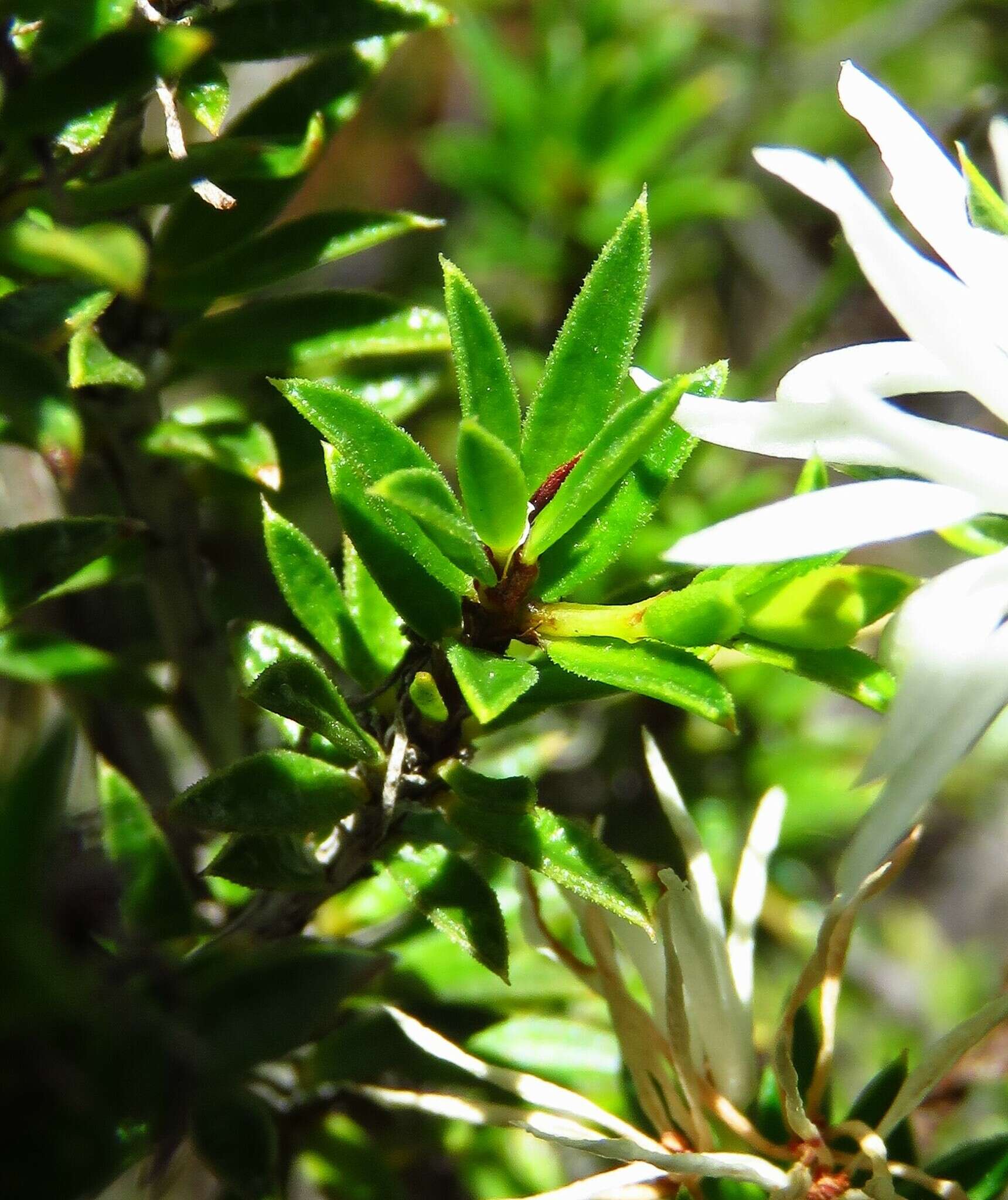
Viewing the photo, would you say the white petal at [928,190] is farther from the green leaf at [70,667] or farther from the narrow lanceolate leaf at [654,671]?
the green leaf at [70,667]

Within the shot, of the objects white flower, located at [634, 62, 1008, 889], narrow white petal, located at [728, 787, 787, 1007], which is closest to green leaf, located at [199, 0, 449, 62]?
white flower, located at [634, 62, 1008, 889]

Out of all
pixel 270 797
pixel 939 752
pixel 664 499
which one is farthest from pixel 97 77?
pixel 664 499

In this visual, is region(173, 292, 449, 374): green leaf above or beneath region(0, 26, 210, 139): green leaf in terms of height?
beneath

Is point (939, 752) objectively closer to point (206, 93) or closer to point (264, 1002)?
point (264, 1002)

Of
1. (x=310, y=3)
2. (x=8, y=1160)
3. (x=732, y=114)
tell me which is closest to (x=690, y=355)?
(x=732, y=114)

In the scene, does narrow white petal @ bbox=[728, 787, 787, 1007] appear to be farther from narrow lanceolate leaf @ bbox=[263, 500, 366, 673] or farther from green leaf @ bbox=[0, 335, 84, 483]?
green leaf @ bbox=[0, 335, 84, 483]

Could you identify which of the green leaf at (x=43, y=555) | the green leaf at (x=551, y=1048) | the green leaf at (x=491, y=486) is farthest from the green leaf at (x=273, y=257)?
the green leaf at (x=551, y=1048)
